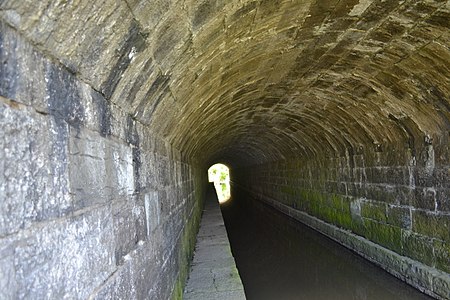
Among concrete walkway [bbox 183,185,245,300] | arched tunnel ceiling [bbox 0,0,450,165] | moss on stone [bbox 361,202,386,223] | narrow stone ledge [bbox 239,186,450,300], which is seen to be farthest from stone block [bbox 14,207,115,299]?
moss on stone [bbox 361,202,386,223]

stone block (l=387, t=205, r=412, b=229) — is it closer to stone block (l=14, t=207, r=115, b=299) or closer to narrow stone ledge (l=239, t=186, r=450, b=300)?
narrow stone ledge (l=239, t=186, r=450, b=300)

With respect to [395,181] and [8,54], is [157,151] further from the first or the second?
[395,181]

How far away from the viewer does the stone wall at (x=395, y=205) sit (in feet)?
17.7

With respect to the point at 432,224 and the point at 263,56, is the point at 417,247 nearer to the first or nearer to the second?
the point at 432,224

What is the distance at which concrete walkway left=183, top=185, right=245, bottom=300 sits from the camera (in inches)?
195

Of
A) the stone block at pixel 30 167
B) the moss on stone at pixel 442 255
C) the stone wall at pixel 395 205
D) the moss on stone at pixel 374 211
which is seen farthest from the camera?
the moss on stone at pixel 374 211

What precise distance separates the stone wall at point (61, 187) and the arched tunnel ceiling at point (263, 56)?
11cm

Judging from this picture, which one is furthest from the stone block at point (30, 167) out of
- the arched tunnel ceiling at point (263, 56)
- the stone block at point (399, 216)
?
the stone block at point (399, 216)

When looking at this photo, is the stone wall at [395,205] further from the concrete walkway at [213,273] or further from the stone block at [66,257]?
the stone block at [66,257]

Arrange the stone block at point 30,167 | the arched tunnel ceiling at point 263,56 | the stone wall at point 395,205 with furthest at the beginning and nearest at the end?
the stone wall at point 395,205 → the arched tunnel ceiling at point 263,56 → the stone block at point 30,167

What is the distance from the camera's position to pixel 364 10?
3.41 metres

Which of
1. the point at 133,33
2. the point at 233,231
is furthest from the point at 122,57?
the point at 233,231

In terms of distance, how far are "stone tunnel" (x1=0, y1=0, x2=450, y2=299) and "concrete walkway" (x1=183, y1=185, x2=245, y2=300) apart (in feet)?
2.17

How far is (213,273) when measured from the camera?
19.3 feet
